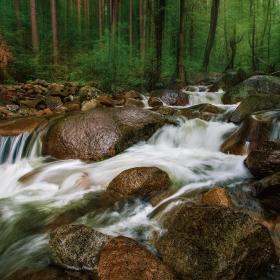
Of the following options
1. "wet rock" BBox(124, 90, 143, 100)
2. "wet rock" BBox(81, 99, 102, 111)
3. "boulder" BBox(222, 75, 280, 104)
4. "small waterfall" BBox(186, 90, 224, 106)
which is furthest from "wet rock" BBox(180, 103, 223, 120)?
"wet rock" BBox(124, 90, 143, 100)

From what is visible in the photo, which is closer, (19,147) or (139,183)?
(139,183)

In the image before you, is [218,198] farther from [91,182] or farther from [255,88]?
[255,88]

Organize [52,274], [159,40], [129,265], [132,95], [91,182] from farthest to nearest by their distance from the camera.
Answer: [159,40], [132,95], [91,182], [52,274], [129,265]

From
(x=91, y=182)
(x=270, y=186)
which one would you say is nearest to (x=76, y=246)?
(x=91, y=182)

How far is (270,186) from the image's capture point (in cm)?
353

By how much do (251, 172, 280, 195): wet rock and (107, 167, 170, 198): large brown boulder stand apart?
58.1 inches

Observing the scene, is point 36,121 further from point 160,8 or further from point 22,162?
point 160,8

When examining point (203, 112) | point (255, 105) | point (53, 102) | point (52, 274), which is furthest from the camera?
point (53, 102)

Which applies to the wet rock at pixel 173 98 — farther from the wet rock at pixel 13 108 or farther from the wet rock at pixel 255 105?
the wet rock at pixel 13 108

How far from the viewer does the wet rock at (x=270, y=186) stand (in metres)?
3.48

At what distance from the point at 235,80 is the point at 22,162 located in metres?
12.7

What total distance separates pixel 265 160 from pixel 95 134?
363cm

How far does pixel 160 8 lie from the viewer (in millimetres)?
13523

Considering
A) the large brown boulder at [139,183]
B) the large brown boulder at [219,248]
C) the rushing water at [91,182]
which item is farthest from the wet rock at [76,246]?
the large brown boulder at [139,183]
